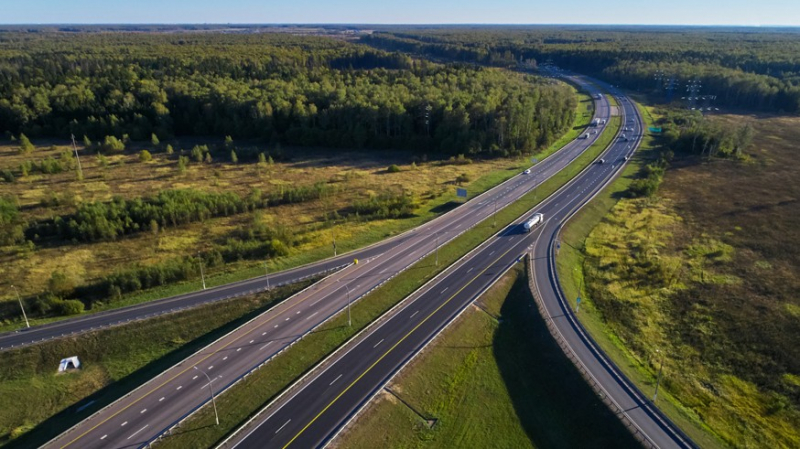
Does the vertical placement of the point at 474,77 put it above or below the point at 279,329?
above

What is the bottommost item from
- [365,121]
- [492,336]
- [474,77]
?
[492,336]

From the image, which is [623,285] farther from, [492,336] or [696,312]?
[492,336]

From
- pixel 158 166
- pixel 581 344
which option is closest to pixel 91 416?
pixel 581 344

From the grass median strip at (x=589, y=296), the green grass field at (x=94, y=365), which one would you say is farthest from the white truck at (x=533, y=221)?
the green grass field at (x=94, y=365)

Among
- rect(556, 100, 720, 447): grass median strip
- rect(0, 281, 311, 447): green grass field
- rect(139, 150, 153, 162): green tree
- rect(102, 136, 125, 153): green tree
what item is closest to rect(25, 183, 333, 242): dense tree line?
rect(0, 281, 311, 447): green grass field

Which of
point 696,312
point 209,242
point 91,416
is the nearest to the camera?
point 91,416

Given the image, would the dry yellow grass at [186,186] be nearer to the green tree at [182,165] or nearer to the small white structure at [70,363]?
the green tree at [182,165]
